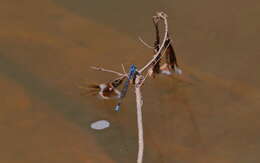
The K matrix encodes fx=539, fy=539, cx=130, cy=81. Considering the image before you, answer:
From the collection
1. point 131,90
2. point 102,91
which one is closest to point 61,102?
point 102,91

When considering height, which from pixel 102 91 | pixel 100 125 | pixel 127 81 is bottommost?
pixel 100 125

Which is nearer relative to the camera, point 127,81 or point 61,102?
point 127,81

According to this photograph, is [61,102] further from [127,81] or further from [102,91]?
[127,81]

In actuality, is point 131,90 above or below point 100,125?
above

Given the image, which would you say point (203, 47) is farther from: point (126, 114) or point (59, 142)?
point (59, 142)

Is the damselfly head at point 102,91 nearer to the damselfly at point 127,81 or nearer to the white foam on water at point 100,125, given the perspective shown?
the damselfly at point 127,81

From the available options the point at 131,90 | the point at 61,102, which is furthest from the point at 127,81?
the point at 61,102

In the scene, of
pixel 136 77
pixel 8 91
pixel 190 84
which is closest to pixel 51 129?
pixel 8 91
